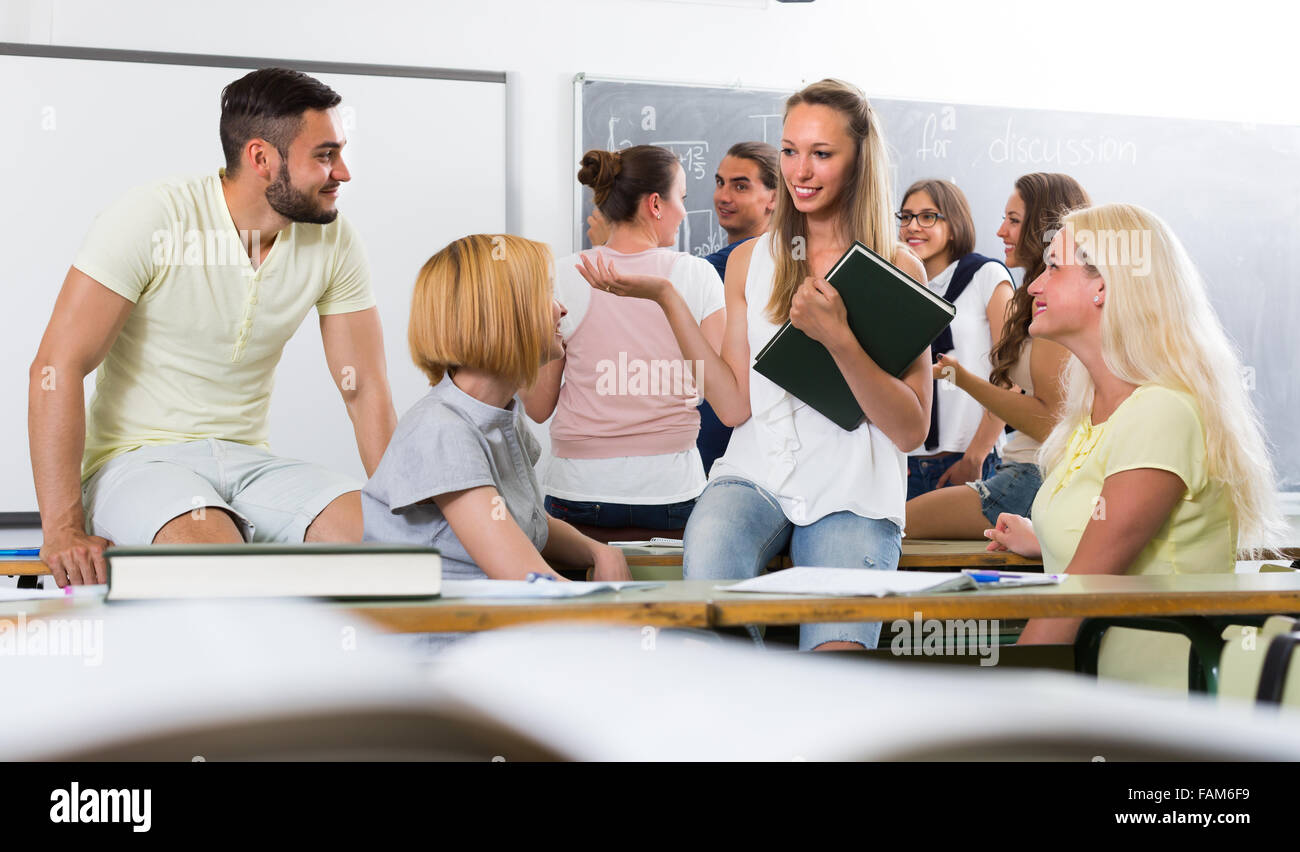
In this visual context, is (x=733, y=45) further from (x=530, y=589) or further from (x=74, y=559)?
(x=530, y=589)

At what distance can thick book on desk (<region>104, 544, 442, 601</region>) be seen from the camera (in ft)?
3.30

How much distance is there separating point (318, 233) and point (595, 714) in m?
1.67

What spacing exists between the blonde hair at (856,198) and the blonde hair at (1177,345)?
386 mm

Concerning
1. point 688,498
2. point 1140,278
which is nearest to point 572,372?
point 688,498

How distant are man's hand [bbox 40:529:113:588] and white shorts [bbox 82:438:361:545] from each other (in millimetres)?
50

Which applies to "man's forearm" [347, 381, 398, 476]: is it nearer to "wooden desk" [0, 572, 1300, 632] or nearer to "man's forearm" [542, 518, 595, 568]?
"man's forearm" [542, 518, 595, 568]

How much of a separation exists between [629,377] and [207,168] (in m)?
1.87

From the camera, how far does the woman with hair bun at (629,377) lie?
2861 mm

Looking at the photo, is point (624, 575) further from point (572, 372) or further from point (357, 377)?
point (572, 372)

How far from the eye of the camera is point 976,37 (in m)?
4.57

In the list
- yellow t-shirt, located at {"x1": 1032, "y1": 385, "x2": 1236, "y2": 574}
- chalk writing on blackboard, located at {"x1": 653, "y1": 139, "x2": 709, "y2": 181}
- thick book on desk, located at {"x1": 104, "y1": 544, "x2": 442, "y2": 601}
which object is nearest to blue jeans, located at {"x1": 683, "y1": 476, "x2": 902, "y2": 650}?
yellow t-shirt, located at {"x1": 1032, "y1": 385, "x2": 1236, "y2": 574}

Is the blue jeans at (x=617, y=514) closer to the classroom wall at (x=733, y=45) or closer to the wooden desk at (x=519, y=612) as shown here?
the classroom wall at (x=733, y=45)

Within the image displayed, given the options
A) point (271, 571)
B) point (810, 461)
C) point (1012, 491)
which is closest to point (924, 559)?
point (810, 461)
